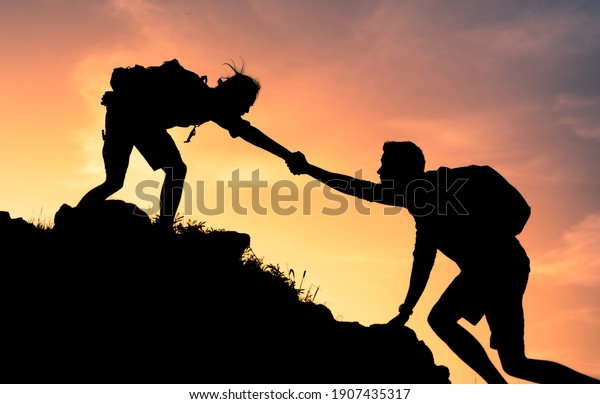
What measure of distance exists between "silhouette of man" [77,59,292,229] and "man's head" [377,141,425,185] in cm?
212

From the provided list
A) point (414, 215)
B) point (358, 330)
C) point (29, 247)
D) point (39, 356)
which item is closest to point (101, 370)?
point (39, 356)

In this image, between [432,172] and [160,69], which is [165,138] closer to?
[160,69]

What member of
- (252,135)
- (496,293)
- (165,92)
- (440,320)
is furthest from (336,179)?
(165,92)

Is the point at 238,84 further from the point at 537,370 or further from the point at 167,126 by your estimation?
the point at 537,370

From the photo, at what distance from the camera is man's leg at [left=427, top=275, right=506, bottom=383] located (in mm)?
8391

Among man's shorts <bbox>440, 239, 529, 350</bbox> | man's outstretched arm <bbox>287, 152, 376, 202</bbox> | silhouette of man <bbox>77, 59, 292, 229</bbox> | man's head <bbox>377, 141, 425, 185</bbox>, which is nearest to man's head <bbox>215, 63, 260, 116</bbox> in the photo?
silhouette of man <bbox>77, 59, 292, 229</bbox>

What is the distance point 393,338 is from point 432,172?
8.56 ft

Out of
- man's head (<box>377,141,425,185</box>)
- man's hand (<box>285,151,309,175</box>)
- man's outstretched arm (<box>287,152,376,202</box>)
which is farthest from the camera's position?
man's hand (<box>285,151,309,175</box>)

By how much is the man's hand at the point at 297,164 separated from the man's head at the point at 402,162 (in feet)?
5.76

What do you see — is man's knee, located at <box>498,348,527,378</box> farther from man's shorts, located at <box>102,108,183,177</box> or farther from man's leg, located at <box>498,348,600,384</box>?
man's shorts, located at <box>102,108,183,177</box>

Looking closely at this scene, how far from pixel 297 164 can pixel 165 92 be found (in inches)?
88.9

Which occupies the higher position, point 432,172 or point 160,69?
point 160,69

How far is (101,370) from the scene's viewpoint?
8.66 m
